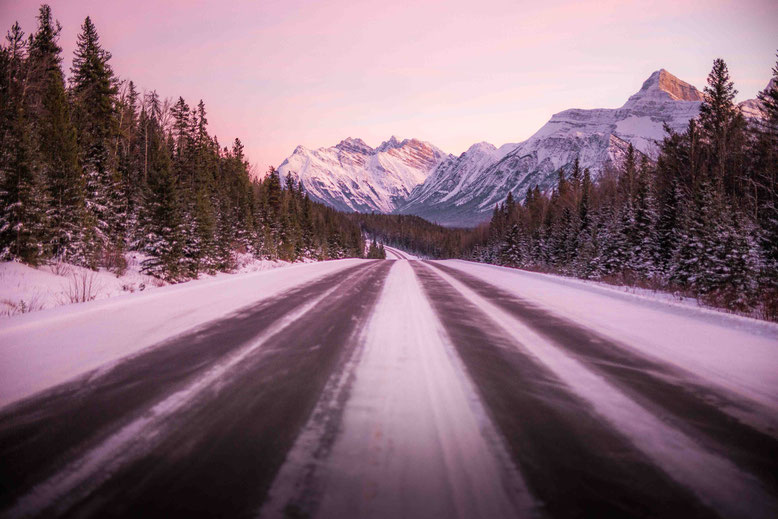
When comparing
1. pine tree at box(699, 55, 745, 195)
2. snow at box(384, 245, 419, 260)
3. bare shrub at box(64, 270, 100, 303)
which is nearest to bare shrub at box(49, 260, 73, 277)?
bare shrub at box(64, 270, 100, 303)

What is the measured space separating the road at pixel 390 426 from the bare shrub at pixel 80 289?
3752 mm

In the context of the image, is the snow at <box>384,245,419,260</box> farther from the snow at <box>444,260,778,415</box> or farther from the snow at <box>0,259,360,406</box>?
the snow at <box>0,259,360,406</box>

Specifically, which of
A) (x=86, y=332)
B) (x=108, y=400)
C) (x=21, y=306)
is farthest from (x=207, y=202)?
(x=108, y=400)

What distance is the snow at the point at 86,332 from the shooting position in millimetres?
3188

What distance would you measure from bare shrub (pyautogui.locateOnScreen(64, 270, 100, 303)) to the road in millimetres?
3752

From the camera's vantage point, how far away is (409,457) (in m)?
2.00

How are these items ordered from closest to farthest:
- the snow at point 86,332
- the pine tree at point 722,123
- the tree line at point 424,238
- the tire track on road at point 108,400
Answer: the tire track on road at point 108,400 < the snow at point 86,332 < the pine tree at point 722,123 < the tree line at point 424,238

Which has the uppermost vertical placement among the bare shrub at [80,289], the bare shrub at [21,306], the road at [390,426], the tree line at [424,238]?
the tree line at [424,238]

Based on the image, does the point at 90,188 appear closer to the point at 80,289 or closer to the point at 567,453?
the point at 80,289

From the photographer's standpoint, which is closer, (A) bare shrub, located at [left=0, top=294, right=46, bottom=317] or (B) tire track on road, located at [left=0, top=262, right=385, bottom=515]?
(B) tire track on road, located at [left=0, top=262, right=385, bottom=515]

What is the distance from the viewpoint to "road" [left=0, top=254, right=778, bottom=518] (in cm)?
165

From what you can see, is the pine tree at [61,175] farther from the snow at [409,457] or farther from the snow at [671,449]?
the snow at [671,449]

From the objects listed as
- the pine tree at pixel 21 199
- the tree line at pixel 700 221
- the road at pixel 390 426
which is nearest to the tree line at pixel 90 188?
the pine tree at pixel 21 199

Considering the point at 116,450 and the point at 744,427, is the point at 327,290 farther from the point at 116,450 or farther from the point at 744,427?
the point at 744,427
